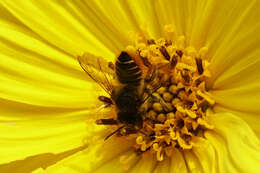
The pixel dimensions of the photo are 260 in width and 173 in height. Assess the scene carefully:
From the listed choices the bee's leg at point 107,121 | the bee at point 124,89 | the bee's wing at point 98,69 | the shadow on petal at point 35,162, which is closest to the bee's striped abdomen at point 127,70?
the bee at point 124,89

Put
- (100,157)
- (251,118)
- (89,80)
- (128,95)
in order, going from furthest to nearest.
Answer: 1. (89,80)
2. (100,157)
3. (128,95)
4. (251,118)

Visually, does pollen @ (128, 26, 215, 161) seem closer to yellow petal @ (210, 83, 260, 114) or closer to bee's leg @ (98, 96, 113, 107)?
yellow petal @ (210, 83, 260, 114)

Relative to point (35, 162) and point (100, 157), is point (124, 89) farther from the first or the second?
point (35, 162)

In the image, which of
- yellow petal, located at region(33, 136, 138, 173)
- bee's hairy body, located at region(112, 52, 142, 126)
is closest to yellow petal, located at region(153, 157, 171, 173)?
yellow petal, located at region(33, 136, 138, 173)

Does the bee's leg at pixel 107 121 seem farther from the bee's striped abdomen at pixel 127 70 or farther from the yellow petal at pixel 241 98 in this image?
the yellow petal at pixel 241 98

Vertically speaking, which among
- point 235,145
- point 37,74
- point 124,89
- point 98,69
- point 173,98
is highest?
point 37,74

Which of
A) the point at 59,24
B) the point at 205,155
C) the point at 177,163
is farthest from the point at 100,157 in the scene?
the point at 59,24
